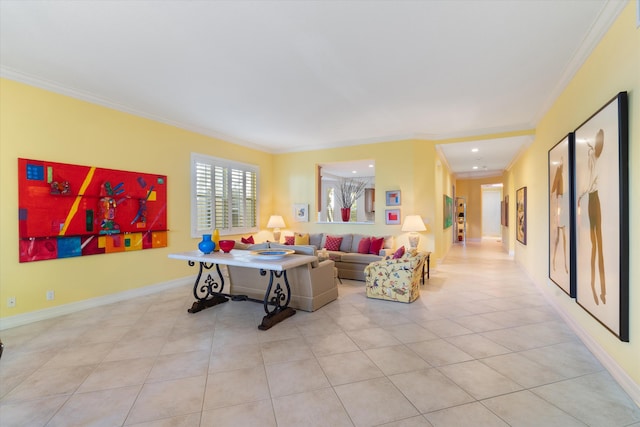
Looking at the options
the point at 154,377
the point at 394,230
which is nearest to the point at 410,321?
the point at 154,377

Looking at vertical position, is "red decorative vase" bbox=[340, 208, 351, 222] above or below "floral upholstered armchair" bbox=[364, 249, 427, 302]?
above

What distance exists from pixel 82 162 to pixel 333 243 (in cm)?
459

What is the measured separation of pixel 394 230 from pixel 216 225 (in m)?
3.79

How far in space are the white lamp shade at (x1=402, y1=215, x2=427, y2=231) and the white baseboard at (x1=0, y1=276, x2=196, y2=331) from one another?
435 centimetres

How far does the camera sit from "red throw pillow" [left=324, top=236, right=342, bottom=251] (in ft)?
22.0

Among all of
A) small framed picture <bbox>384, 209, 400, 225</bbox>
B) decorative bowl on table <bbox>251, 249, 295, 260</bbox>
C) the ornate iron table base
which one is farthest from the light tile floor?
small framed picture <bbox>384, 209, 400, 225</bbox>

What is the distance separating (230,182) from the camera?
21.8 feet

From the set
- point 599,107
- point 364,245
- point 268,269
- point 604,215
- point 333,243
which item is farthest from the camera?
point 333,243

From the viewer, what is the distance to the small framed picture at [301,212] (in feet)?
25.0

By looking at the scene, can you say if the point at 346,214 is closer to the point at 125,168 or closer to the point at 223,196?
the point at 223,196

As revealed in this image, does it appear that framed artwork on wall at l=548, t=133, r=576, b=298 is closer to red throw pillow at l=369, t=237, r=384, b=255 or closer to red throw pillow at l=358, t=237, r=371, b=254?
red throw pillow at l=369, t=237, r=384, b=255

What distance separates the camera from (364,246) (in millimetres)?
6418

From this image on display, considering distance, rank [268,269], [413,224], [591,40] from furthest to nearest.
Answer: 1. [413,224]
2. [268,269]
3. [591,40]

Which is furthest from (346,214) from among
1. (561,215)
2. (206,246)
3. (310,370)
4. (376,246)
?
(310,370)
